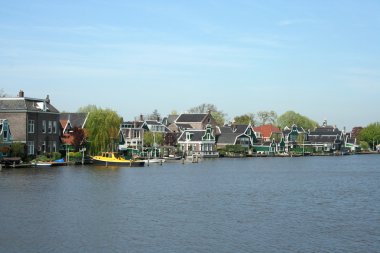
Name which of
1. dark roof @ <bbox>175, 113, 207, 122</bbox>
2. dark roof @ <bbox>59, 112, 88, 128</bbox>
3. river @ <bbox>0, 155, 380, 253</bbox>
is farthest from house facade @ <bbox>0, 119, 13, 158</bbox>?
dark roof @ <bbox>175, 113, 207, 122</bbox>

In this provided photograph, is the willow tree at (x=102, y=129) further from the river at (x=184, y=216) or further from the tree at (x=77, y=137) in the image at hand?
the river at (x=184, y=216)

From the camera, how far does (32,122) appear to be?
74.6 metres

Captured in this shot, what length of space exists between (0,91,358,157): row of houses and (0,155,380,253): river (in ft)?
67.5

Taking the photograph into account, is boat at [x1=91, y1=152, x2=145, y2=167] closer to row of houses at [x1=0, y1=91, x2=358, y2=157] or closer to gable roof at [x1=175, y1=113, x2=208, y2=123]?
row of houses at [x1=0, y1=91, x2=358, y2=157]

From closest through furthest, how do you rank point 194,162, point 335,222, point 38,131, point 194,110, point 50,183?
point 335,222
point 50,183
point 38,131
point 194,162
point 194,110

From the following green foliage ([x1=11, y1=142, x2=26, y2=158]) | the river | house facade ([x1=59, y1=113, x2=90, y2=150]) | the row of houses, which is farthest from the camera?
house facade ([x1=59, y1=113, x2=90, y2=150])

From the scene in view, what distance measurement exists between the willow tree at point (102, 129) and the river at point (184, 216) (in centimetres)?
2561

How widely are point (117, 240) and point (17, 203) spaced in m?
12.8

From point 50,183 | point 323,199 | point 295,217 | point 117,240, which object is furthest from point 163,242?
point 50,183

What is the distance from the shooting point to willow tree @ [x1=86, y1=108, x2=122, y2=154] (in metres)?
80.4

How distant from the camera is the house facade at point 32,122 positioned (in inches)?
2879

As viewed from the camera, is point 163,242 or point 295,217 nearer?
point 163,242

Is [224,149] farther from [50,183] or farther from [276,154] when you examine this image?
[50,183]

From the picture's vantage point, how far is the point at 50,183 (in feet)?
165
